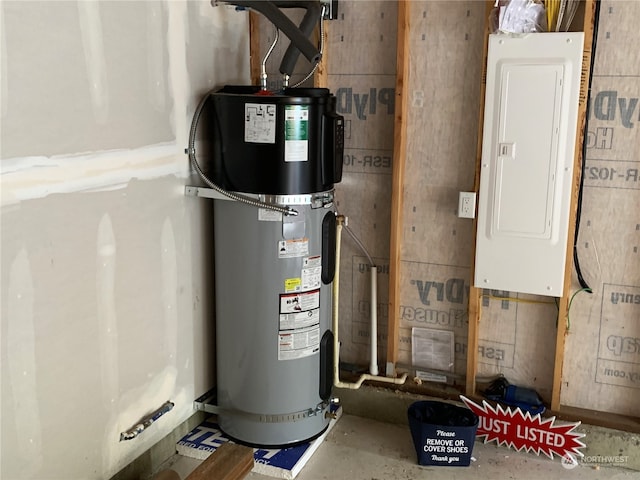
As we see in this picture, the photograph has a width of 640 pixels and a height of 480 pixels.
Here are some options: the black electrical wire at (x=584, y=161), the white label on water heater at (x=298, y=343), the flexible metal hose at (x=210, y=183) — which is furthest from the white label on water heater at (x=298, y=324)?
the black electrical wire at (x=584, y=161)

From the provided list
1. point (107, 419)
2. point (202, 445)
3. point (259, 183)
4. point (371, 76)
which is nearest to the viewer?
point (107, 419)

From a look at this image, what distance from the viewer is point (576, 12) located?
231 cm

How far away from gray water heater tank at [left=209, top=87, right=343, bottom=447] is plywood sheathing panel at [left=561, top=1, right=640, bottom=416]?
0.95 meters

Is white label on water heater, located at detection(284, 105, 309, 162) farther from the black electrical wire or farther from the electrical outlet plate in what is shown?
the black electrical wire

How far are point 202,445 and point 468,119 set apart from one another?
161cm

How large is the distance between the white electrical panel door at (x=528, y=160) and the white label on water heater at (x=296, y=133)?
0.68 meters

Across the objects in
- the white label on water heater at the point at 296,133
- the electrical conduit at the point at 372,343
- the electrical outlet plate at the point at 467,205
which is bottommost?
the electrical conduit at the point at 372,343

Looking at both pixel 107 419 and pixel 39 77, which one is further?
pixel 107 419

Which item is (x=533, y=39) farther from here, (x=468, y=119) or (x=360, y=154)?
(x=360, y=154)

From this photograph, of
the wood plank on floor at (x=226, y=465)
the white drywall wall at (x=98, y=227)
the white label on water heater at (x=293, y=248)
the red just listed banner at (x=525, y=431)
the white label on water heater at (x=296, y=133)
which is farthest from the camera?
the red just listed banner at (x=525, y=431)

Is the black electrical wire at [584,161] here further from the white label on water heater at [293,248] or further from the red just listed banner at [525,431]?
the white label on water heater at [293,248]

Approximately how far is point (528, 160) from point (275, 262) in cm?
99

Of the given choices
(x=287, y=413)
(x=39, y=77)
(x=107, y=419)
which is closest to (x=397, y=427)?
(x=287, y=413)

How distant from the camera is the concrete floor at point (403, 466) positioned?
2.36 m
